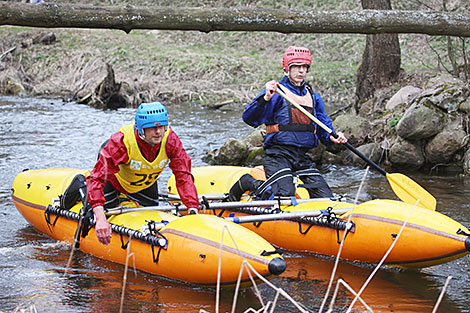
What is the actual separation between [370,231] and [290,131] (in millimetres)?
1408

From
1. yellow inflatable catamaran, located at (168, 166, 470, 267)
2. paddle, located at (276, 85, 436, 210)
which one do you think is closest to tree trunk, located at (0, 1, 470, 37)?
yellow inflatable catamaran, located at (168, 166, 470, 267)

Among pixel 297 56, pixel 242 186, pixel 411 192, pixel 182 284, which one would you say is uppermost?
pixel 297 56

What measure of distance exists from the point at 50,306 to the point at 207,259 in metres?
1.13

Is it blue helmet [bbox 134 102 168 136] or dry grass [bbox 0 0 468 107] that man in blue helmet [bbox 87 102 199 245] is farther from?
dry grass [bbox 0 0 468 107]

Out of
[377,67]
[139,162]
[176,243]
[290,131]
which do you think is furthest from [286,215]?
[377,67]

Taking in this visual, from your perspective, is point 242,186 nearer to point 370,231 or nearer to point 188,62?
point 370,231

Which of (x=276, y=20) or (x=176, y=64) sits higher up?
(x=276, y=20)

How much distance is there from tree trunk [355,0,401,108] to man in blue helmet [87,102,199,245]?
698 centimetres

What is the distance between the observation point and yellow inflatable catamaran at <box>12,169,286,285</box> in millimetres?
4328

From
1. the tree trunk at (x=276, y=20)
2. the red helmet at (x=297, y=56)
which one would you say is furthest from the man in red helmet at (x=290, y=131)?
the tree trunk at (x=276, y=20)

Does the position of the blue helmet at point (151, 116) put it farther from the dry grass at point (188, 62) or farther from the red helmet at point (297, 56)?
the dry grass at point (188, 62)

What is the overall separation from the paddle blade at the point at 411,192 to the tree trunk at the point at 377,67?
19.2 ft

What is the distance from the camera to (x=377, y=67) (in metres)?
11.7

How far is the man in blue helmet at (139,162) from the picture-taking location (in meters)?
4.85
